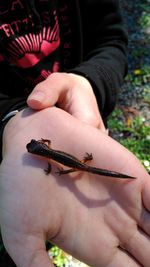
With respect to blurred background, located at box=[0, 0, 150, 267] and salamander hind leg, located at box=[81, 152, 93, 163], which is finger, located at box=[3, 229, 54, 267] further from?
blurred background, located at box=[0, 0, 150, 267]

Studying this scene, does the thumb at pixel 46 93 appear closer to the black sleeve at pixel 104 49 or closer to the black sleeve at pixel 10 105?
the black sleeve at pixel 10 105

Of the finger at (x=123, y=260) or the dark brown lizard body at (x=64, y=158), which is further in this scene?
the dark brown lizard body at (x=64, y=158)

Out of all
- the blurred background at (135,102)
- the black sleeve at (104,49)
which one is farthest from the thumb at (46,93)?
the blurred background at (135,102)

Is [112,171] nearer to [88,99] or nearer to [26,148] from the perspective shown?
[26,148]

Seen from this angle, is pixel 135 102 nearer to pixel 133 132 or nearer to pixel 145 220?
pixel 133 132

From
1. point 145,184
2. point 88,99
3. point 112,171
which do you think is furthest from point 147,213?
point 88,99

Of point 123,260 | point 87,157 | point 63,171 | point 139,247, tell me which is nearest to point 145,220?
point 139,247

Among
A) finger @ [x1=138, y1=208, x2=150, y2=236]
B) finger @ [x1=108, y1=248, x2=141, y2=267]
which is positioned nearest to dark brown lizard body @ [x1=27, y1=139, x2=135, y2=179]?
finger @ [x1=138, y1=208, x2=150, y2=236]
